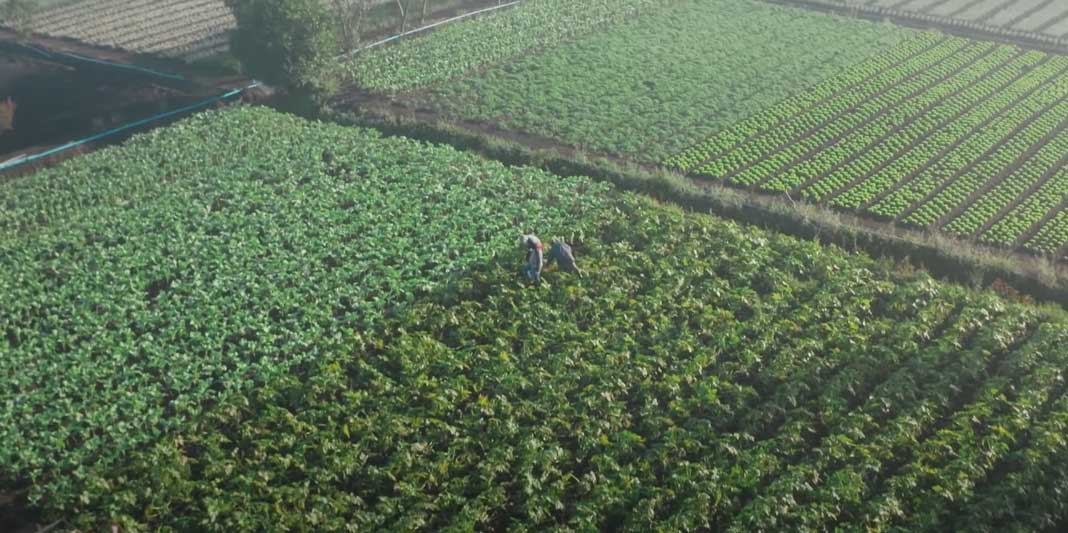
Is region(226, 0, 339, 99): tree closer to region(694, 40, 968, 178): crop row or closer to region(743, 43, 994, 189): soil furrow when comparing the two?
region(694, 40, 968, 178): crop row

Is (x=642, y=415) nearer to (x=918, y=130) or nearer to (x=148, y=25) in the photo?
(x=918, y=130)

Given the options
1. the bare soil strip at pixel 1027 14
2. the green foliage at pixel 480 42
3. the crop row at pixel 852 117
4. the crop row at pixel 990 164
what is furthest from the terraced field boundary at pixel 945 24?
the crop row at pixel 990 164

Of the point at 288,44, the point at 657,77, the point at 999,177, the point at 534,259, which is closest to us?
the point at 534,259

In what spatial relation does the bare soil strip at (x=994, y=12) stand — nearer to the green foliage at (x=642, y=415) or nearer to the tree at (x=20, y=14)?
the green foliage at (x=642, y=415)

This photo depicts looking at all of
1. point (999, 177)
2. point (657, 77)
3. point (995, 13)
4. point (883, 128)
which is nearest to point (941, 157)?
point (999, 177)

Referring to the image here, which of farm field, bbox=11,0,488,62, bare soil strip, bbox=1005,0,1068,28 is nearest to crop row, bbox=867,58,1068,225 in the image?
bare soil strip, bbox=1005,0,1068,28
